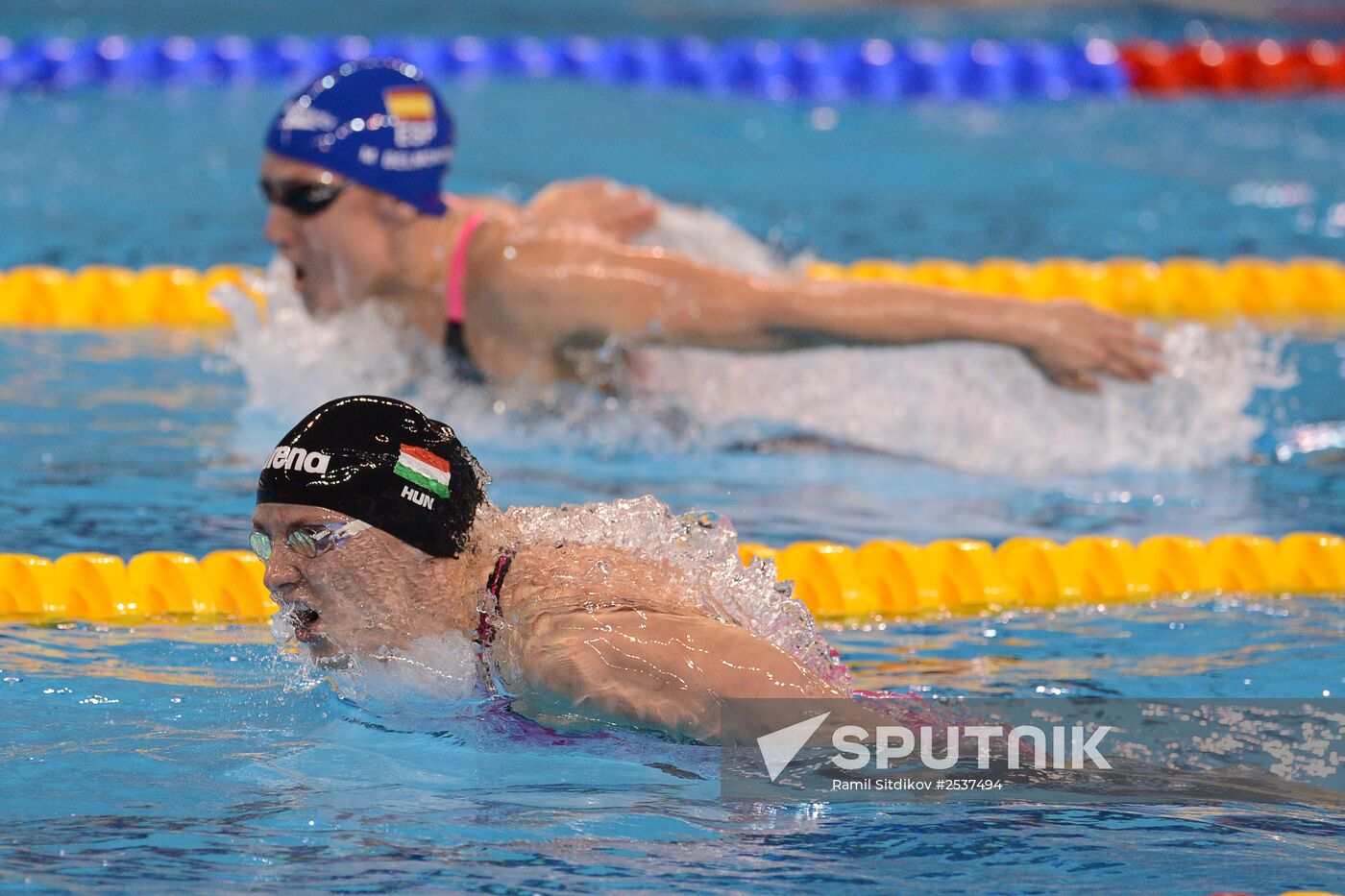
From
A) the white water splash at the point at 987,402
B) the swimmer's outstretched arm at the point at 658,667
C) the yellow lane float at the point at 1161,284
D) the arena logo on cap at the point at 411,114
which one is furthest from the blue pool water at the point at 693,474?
the arena logo on cap at the point at 411,114

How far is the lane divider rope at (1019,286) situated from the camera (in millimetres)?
5695

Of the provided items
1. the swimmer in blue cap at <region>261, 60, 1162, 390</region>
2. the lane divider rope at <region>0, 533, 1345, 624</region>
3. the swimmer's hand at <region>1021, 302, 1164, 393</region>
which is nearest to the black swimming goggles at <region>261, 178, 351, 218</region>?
the swimmer in blue cap at <region>261, 60, 1162, 390</region>

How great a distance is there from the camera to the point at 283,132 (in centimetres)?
423

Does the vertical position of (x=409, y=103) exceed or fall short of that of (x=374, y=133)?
it exceeds it

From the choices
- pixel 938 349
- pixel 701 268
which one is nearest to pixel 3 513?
pixel 701 268

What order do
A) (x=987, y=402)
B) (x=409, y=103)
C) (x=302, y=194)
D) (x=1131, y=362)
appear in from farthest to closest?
(x=987, y=402), (x=409, y=103), (x=302, y=194), (x=1131, y=362)

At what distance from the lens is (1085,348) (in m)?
3.89

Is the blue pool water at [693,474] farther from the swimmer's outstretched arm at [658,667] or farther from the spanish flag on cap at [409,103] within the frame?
the spanish flag on cap at [409,103]

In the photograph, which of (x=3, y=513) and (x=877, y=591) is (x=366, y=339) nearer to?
(x=3, y=513)

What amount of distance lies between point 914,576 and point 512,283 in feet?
3.65

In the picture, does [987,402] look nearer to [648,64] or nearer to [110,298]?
[110,298]

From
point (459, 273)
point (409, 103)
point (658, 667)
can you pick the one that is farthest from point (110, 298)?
point (658, 667)

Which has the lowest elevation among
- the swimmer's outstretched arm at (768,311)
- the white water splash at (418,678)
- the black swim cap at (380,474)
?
the white water splash at (418,678)

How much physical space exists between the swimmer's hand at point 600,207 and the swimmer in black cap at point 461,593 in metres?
2.20
